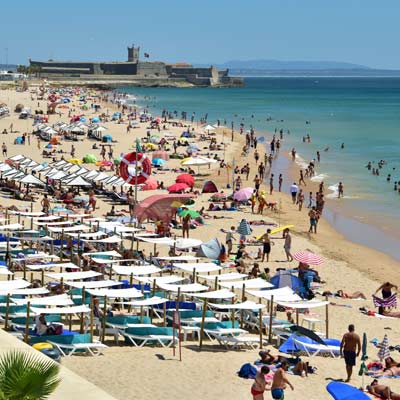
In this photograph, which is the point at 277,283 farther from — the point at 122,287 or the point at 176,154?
the point at 176,154

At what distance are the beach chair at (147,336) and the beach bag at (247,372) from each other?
172 centimetres

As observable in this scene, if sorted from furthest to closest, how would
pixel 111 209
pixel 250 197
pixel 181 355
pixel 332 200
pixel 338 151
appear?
pixel 338 151, pixel 332 200, pixel 250 197, pixel 111 209, pixel 181 355

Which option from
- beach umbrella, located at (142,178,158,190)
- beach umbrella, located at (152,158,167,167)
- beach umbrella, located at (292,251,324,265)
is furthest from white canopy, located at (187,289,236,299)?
beach umbrella, located at (152,158,167,167)

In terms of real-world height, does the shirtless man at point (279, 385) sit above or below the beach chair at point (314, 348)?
above

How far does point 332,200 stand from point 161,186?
709 centimetres

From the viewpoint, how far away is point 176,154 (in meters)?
46.5

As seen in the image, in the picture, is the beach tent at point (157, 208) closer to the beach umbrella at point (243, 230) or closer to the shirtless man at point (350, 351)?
the beach umbrella at point (243, 230)

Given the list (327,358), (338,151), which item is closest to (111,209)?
(327,358)

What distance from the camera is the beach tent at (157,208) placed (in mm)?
23547

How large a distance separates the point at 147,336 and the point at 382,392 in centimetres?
397

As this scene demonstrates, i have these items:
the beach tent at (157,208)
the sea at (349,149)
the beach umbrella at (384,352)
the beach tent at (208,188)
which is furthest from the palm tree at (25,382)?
the beach tent at (208,188)

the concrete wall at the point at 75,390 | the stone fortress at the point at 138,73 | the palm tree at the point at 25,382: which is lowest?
the stone fortress at the point at 138,73

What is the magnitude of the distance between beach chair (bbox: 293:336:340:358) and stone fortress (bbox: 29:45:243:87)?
15941 cm

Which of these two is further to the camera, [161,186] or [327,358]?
[161,186]
